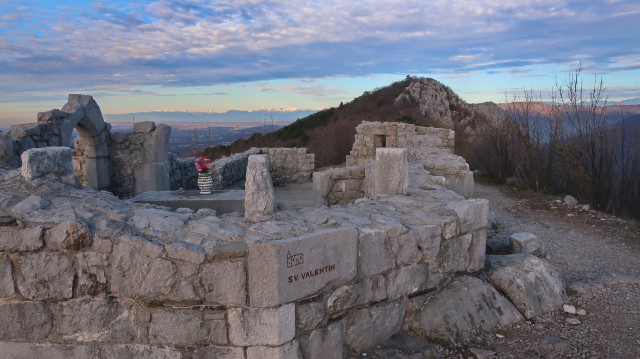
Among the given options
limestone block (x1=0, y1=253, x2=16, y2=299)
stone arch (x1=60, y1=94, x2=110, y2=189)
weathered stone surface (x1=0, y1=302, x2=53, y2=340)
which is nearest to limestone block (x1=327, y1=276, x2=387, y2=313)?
weathered stone surface (x1=0, y1=302, x2=53, y2=340)

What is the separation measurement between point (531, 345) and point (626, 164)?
9.48m

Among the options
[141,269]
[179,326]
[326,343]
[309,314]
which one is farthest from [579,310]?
[141,269]

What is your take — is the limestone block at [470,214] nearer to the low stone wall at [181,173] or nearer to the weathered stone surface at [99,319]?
the weathered stone surface at [99,319]

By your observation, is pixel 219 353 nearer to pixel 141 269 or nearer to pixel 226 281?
pixel 226 281

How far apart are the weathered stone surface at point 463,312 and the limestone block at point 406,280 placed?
26cm

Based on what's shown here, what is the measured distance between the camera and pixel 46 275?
3.80m

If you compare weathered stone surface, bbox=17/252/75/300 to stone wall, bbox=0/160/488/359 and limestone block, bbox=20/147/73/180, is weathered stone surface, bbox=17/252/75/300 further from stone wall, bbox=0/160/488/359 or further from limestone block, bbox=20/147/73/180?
limestone block, bbox=20/147/73/180

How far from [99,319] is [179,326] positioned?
647 mm

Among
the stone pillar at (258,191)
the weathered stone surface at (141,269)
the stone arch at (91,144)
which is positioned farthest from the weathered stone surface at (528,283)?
the stone arch at (91,144)

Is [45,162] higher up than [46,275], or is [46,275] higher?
[45,162]

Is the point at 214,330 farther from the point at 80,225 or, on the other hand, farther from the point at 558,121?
the point at 558,121

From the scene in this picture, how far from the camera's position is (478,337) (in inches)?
193

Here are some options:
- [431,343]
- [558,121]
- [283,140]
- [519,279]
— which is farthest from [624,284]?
[283,140]

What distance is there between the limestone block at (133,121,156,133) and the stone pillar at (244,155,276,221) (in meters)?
7.45
